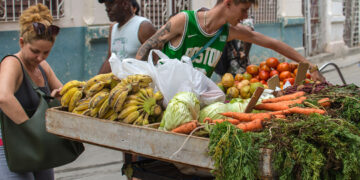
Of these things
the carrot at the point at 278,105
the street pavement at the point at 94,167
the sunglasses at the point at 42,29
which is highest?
the sunglasses at the point at 42,29

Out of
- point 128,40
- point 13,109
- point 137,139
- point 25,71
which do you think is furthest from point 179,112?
Result: point 128,40

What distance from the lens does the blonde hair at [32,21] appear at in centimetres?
286

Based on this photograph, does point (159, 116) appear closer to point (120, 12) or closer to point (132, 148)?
point (132, 148)

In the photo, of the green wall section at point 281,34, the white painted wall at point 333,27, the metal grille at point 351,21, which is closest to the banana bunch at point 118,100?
the green wall section at point 281,34

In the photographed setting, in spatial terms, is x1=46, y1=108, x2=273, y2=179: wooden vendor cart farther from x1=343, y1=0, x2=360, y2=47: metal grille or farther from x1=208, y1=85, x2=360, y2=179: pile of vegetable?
x1=343, y1=0, x2=360, y2=47: metal grille

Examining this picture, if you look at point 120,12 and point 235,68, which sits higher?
point 120,12

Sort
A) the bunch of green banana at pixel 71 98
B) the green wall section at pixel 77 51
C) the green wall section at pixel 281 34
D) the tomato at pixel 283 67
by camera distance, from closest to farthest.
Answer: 1. the bunch of green banana at pixel 71 98
2. the tomato at pixel 283 67
3. the green wall section at pixel 77 51
4. the green wall section at pixel 281 34

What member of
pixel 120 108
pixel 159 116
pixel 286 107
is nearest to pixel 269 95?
pixel 286 107

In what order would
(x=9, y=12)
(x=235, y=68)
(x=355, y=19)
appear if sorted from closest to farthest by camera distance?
(x=235, y=68) → (x=9, y=12) → (x=355, y=19)

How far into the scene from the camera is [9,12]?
706cm

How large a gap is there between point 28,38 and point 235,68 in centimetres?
301

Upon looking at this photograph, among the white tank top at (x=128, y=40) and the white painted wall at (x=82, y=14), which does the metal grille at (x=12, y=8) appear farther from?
the white tank top at (x=128, y=40)

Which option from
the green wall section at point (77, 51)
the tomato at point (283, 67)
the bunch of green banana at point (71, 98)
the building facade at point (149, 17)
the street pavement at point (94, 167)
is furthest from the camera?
the green wall section at point (77, 51)

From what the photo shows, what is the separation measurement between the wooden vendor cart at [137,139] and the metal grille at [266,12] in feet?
33.2
